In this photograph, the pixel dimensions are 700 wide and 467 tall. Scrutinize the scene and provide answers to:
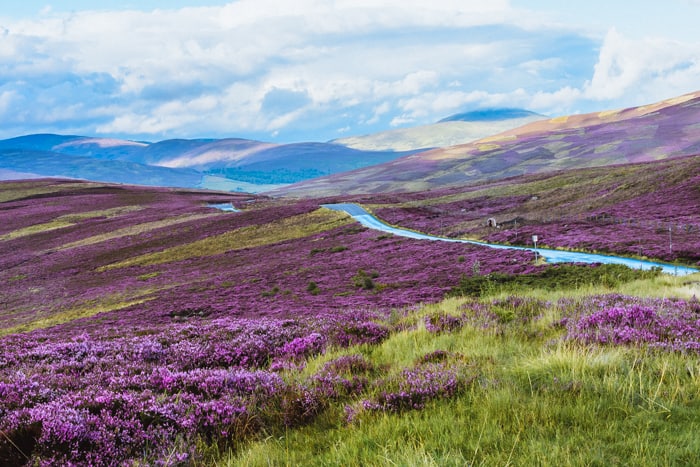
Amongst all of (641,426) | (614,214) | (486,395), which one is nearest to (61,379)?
(486,395)

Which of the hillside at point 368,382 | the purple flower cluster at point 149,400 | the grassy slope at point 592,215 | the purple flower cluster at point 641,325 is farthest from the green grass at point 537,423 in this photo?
the grassy slope at point 592,215

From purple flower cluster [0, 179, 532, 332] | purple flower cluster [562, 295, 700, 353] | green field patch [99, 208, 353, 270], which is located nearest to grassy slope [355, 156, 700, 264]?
purple flower cluster [0, 179, 532, 332]

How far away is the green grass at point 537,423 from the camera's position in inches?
135

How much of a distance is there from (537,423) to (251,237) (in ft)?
201

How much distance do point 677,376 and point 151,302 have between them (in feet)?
104

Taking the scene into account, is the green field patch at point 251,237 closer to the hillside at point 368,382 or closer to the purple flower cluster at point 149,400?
the hillside at point 368,382

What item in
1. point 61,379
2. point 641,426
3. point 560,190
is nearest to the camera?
point 641,426

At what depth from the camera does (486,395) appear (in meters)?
4.52

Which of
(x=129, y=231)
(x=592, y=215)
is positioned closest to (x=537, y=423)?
(x=592, y=215)

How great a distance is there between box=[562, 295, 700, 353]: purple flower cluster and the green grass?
64 centimetres

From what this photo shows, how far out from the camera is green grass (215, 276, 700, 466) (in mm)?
3438

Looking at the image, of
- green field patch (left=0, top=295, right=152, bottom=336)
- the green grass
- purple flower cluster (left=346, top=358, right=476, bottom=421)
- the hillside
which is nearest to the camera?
the green grass

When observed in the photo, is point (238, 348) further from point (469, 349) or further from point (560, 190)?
point (560, 190)

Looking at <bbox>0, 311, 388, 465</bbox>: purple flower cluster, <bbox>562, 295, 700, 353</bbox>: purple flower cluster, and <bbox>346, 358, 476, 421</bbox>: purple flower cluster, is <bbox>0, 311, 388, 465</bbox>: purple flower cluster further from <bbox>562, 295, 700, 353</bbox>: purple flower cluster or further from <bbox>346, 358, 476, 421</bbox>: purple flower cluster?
<bbox>562, 295, 700, 353</bbox>: purple flower cluster
